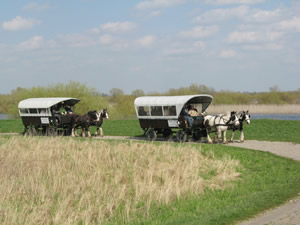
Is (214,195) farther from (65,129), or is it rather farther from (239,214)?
(65,129)

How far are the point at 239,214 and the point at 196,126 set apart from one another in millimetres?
12289

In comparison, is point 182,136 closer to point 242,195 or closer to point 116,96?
point 242,195

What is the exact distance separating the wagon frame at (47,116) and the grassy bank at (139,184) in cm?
698

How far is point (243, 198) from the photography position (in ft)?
36.7

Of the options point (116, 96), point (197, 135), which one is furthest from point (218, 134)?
point (116, 96)

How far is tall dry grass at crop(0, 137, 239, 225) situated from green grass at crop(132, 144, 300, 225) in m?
0.49

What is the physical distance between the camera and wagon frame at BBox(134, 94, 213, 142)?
21547 mm

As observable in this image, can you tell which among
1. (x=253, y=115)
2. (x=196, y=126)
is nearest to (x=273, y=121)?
(x=196, y=126)

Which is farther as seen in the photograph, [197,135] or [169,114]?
[197,135]

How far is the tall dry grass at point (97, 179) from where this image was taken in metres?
10.5

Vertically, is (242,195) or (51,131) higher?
(51,131)

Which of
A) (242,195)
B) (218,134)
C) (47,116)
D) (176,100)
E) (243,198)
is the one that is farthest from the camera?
(47,116)

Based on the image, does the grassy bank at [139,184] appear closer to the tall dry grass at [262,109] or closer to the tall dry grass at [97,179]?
the tall dry grass at [97,179]

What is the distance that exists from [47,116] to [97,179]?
1434cm
